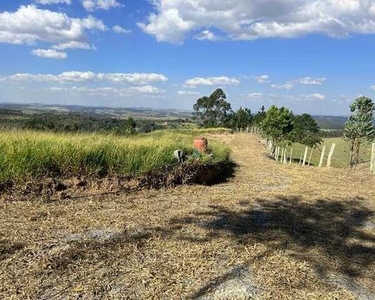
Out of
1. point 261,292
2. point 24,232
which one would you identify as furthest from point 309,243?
point 24,232

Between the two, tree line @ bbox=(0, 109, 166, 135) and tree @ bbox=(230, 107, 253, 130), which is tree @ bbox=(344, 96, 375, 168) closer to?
tree line @ bbox=(0, 109, 166, 135)

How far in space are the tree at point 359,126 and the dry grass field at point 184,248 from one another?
20.1 m

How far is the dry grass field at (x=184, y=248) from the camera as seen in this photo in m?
3.19

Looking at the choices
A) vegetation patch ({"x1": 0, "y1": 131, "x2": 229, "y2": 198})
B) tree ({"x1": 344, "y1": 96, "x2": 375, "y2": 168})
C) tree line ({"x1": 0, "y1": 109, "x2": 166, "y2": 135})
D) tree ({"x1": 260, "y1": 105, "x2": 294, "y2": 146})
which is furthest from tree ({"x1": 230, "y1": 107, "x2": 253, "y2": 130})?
vegetation patch ({"x1": 0, "y1": 131, "x2": 229, "y2": 198})

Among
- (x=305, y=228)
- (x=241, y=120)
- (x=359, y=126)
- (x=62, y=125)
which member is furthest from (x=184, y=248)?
(x=241, y=120)

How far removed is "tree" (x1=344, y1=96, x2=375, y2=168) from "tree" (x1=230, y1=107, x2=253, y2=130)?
31.2 m

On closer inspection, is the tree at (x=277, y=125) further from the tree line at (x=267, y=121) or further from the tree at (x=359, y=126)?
the tree at (x=359, y=126)

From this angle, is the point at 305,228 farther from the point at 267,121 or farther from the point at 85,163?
the point at 267,121

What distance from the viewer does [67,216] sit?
196 inches

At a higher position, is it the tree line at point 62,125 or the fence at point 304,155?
the tree line at point 62,125

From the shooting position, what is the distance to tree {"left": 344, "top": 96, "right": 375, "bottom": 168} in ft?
82.7

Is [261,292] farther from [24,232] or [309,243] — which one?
[24,232]

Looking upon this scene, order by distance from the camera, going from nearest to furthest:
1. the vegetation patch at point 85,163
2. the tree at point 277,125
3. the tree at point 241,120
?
1. the vegetation patch at point 85,163
2. the tree at point 277,125
3. the tree at point 241,120

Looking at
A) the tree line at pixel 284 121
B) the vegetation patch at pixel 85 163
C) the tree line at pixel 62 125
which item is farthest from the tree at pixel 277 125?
the vegetation patch at pixel 85 163
